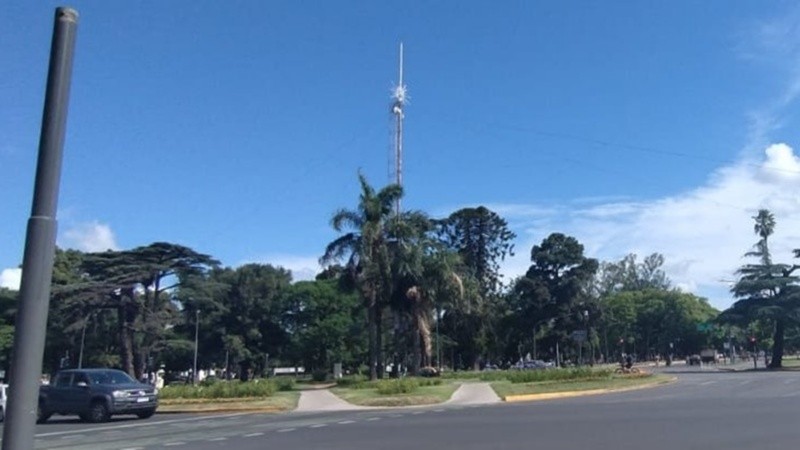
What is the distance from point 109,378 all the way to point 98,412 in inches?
49.8

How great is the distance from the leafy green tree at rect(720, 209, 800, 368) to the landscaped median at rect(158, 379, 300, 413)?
188 feet

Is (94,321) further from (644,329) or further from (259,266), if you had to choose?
(644,329)

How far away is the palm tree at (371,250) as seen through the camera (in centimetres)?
4362

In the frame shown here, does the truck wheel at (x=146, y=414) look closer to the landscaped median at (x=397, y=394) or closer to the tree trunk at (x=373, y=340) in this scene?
the landscaped median at (x=397, y=394)

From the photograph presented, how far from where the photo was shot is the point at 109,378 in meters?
25.7

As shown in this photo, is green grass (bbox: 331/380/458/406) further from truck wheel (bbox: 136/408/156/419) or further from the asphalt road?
truck wheel (bbox: 136/408/156/419)

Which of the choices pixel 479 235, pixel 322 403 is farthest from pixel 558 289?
pixel 322 403

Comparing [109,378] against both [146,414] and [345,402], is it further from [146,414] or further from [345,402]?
[345,402]

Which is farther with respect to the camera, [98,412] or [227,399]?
[227,399]

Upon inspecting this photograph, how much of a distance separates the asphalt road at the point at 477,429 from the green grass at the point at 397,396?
176 inches

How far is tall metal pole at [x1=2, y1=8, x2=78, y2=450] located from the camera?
139 inches

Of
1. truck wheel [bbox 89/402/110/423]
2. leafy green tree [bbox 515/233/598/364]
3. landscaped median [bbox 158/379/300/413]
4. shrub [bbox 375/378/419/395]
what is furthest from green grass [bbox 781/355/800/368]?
truck wheel [bbox 89/402/110/423]

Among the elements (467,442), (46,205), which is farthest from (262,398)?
(46,205)

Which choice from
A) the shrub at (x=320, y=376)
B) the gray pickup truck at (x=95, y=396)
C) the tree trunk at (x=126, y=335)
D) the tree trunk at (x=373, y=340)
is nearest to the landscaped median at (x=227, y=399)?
the gray pickup truck at (x=95, y=396)
